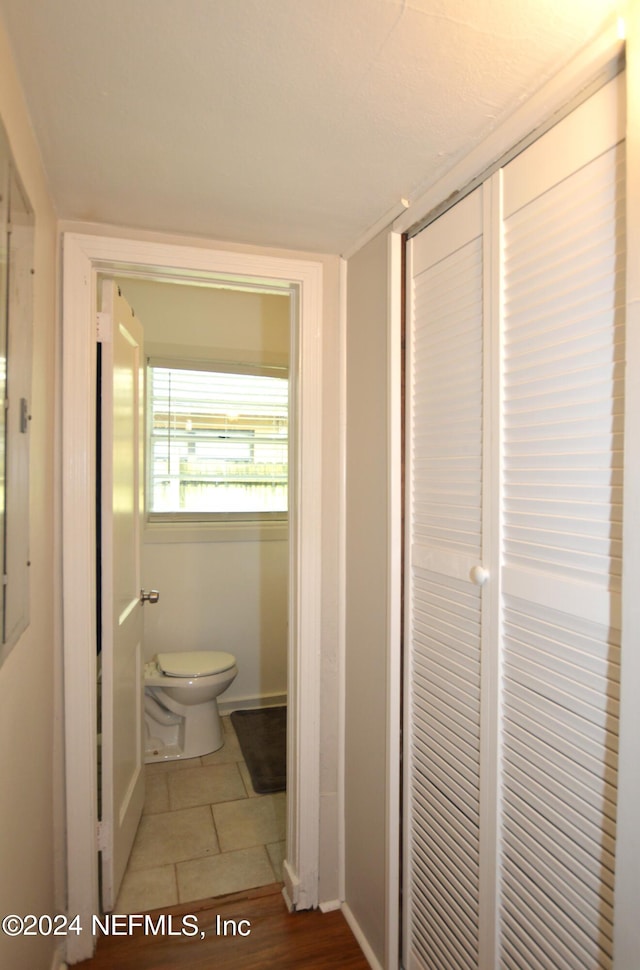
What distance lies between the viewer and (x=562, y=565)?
1069 millimetres

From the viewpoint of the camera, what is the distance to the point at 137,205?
5.29 feet

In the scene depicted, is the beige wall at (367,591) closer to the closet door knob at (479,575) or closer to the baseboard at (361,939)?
the baseboard at (361,939)

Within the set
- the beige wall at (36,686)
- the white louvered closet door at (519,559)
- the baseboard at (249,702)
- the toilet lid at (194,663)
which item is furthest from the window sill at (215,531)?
the white louvered closet door at (519,559)

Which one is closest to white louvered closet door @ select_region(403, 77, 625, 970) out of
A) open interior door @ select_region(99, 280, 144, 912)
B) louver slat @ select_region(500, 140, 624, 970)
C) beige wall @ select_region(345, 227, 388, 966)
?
louver slat @ select_region(500, 140, 624, 970)

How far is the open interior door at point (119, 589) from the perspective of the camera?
6.11ft

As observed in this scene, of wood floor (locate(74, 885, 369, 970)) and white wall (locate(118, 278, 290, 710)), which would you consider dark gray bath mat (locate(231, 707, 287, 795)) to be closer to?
white wall (locate(118, 278, 290, 710))

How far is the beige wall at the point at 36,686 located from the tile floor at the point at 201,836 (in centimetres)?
43

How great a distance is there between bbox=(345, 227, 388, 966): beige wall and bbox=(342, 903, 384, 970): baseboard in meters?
0.02

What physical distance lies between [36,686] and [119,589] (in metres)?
0.60

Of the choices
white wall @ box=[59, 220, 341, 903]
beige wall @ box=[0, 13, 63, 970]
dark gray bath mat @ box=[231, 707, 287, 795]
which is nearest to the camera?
beige wall @ box=[0, 13, 63, 970]

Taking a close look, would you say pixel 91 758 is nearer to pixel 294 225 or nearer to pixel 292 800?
pixel 292 800

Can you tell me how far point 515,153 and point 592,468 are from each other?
700 millimetres

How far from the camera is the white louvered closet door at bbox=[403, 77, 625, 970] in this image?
38.8 inches

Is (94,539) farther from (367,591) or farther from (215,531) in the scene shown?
(215,531)
